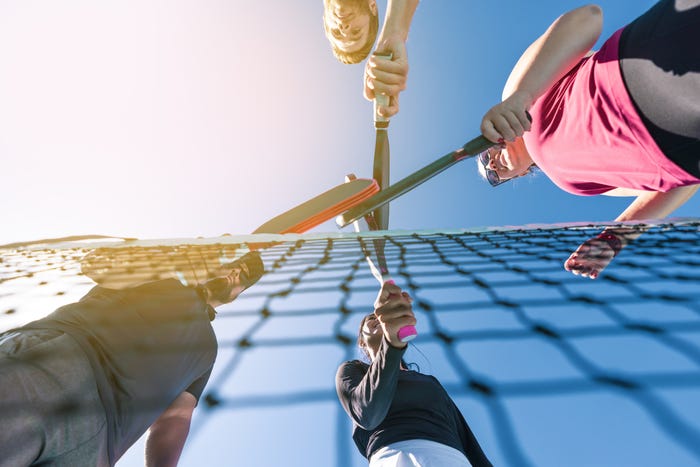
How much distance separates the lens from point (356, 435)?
6.95 ft

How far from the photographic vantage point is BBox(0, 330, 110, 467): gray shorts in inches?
35.9

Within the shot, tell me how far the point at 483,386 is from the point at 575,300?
0.76m

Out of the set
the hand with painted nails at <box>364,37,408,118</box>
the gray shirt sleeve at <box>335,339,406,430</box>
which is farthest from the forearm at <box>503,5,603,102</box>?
the gray shirt sleeve at <box>335,339,406,430</box>

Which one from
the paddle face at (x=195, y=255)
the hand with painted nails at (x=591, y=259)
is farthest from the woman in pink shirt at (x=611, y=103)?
the paddle face at (x=195, y=255)

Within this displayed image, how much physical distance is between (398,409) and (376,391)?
585mm

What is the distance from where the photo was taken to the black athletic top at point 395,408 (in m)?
1.49

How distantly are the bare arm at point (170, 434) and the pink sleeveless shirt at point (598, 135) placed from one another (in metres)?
2.01

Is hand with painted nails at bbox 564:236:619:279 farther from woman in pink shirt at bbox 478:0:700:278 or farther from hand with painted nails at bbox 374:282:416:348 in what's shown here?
hand with painted nails at bbox 374:282:416:348

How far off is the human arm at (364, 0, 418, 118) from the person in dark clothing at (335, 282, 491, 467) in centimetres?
77

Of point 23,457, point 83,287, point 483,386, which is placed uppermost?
point 83,287

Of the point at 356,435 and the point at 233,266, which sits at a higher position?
the point at 233,266

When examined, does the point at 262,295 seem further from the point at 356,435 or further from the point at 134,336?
the point at 356,435

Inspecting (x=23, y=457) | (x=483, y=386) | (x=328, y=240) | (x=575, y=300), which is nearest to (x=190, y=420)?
(x=23, y=457)

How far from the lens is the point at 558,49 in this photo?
3.84ft
